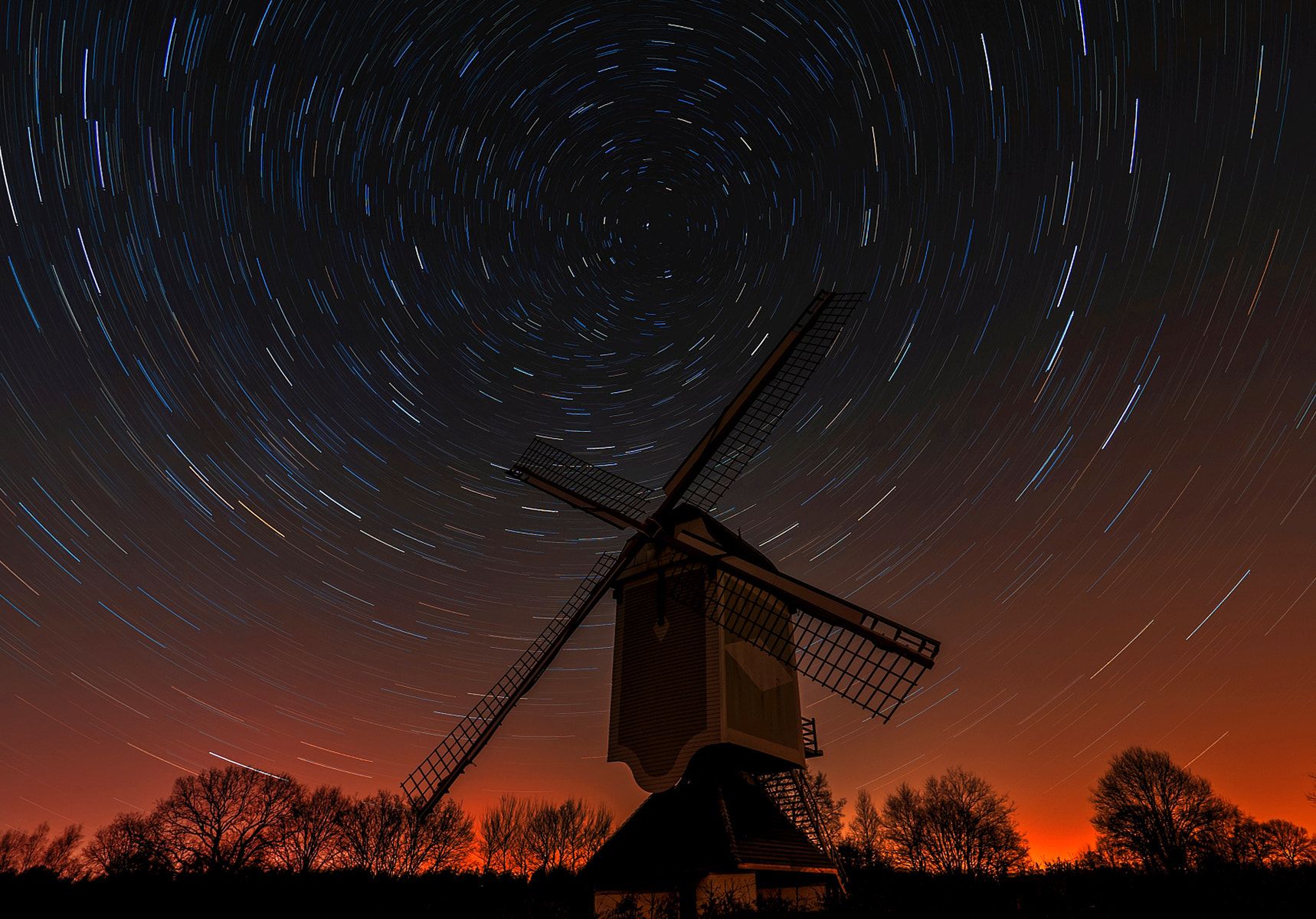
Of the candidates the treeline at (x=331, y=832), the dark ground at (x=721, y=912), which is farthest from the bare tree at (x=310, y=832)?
the dark ground at (x=721, y=912)

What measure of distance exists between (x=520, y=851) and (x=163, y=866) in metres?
39.7

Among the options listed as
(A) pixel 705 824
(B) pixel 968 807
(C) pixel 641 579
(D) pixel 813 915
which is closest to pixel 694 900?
(A) pixel 705 824

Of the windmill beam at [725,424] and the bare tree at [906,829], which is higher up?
the windmill beam at [725,424]

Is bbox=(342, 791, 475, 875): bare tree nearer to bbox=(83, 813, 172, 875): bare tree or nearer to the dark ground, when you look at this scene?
bbox=(83, 813, 172, 875): bare tree

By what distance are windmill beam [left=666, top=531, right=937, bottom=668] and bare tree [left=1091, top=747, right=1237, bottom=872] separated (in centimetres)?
3587

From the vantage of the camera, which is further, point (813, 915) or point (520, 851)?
point (520, 851)

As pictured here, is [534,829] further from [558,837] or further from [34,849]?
[34,849]

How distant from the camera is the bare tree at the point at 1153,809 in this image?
39.2 metres

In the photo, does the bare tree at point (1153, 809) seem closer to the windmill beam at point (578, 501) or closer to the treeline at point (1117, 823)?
the treeline at point (1117, 823)

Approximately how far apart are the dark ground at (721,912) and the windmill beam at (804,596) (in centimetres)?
427

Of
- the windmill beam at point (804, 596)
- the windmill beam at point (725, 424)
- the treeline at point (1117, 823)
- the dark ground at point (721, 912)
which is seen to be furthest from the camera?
the treeline at point (1117, 823)

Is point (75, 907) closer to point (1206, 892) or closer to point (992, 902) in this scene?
point (992, 902)

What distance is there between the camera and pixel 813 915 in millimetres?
10945

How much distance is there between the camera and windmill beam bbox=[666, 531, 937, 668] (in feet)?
46.8
